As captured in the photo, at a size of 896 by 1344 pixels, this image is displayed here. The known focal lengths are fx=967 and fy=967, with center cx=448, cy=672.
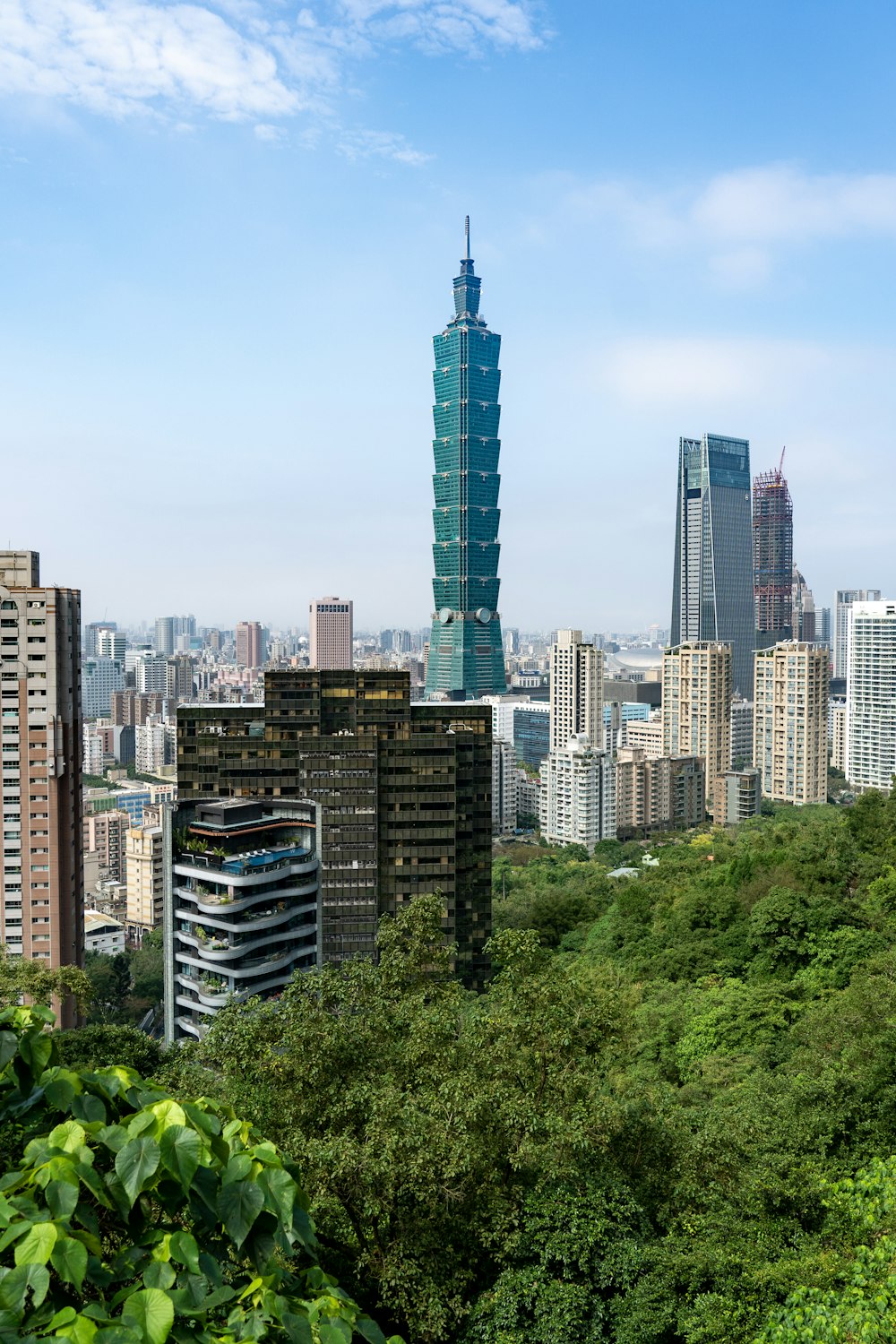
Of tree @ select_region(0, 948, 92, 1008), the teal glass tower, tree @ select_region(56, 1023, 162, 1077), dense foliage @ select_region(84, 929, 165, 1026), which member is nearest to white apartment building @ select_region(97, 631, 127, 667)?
the teal glass tower

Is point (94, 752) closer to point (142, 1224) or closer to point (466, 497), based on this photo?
point (466, 497)

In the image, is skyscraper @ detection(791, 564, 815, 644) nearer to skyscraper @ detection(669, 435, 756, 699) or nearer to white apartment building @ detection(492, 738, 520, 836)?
skyscraper @ detection(669, 435, 756, 699)

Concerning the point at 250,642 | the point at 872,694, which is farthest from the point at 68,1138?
the point at 250,642

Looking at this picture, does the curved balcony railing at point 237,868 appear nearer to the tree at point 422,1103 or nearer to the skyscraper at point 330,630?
the tree at point 422,1103

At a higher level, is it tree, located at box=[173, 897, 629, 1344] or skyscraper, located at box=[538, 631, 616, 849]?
tree, located at box=[173, 897, 629, 1344]

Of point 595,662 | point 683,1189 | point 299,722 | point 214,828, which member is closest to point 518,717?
point 595,662

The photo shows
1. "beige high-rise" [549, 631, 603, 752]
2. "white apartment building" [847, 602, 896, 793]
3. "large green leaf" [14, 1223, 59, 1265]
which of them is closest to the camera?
"large green leaf" [14, 1223, 59, 1265]
